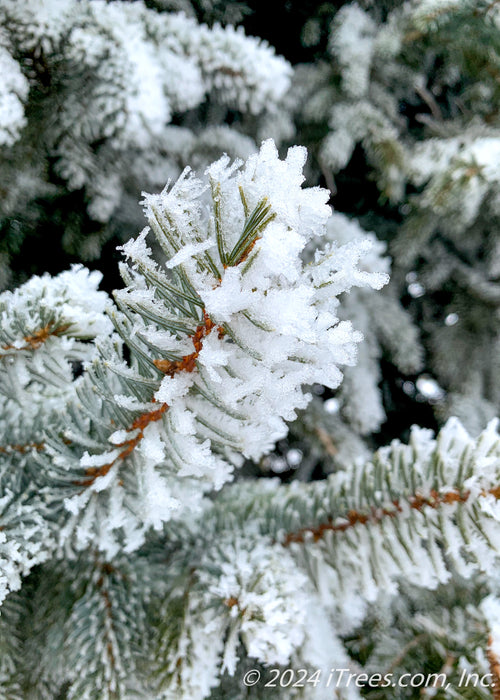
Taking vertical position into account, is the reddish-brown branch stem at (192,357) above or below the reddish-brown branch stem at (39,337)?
above

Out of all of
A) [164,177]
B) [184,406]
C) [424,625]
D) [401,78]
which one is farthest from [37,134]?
[424,625]

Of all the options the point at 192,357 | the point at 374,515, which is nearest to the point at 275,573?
the point at 374,515

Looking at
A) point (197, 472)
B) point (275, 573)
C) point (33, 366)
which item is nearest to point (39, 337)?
point (33, 366)

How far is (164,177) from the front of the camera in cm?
72

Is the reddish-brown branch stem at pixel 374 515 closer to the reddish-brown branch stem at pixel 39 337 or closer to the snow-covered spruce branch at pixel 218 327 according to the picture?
the snow-covered spruce branch at pixel 218 327

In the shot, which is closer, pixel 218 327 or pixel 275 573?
pixel 218 327

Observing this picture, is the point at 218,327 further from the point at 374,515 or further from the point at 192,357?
the point at 374,515

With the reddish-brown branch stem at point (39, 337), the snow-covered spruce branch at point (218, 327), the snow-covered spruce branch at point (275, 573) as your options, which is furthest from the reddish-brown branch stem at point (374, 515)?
the reddish-brown branch stem at point (39, 337)

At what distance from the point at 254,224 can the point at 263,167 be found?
0.03m

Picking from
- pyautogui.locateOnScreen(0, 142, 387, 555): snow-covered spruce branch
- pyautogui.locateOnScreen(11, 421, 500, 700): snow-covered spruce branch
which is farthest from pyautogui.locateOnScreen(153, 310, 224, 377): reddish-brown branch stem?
pyautogui.locateOnScreen(11, 421, 500, 700): snow-covered spruce branch

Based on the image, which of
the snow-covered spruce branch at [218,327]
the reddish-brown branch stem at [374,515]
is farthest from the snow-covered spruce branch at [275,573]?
the snow-covered spruce branch at [218,327]

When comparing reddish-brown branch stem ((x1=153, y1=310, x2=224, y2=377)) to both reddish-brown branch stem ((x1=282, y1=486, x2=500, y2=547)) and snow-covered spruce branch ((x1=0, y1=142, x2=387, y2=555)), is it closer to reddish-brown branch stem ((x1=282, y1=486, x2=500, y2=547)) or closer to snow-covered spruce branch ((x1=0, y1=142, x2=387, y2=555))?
snow-covered spruce branch ((x1=0, y1=142, x2=387, y2=555))

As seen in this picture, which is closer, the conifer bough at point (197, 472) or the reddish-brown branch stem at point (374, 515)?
the conifer bough at point (197, 472)

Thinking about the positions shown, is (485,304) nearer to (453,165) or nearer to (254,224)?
(453,165)
